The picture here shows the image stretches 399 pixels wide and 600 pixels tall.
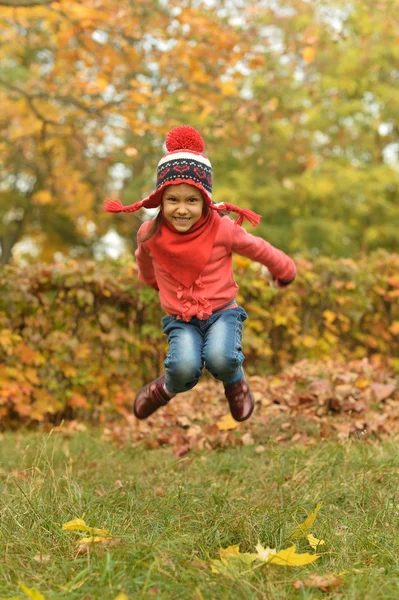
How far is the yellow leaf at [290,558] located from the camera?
2348mm

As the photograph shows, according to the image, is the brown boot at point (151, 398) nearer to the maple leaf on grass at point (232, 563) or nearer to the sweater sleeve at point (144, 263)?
the sweater sleeve at point (144, 263)

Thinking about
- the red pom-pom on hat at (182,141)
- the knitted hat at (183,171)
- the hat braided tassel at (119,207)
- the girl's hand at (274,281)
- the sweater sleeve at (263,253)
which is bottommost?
the girl's hand at (274,281)

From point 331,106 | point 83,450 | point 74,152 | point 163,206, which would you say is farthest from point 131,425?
point 74,152

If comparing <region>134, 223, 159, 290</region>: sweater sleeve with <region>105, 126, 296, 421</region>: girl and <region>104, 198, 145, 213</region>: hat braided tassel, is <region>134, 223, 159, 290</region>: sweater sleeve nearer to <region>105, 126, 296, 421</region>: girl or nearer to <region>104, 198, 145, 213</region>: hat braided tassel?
<region>105, 126, 296, 421</region>: girl

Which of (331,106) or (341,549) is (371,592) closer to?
(341,549)

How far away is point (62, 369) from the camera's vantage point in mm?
6547

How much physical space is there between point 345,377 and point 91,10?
18.7 ft

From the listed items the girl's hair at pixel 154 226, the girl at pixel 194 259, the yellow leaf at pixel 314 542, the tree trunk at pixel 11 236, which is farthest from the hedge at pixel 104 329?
the tree trunk at pixel 11 236

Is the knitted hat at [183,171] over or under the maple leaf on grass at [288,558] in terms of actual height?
over

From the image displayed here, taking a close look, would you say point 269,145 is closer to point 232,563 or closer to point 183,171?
point 183,171

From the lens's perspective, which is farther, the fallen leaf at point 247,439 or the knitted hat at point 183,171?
the fallen leaf at point 247,439

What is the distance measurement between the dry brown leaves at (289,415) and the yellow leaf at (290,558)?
6.10 ft

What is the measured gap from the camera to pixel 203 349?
3.61 meters

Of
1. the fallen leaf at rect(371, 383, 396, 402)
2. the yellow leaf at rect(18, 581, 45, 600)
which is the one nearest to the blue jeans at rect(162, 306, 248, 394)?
the yellow leaf at rect(18, 581, 45, 600)
